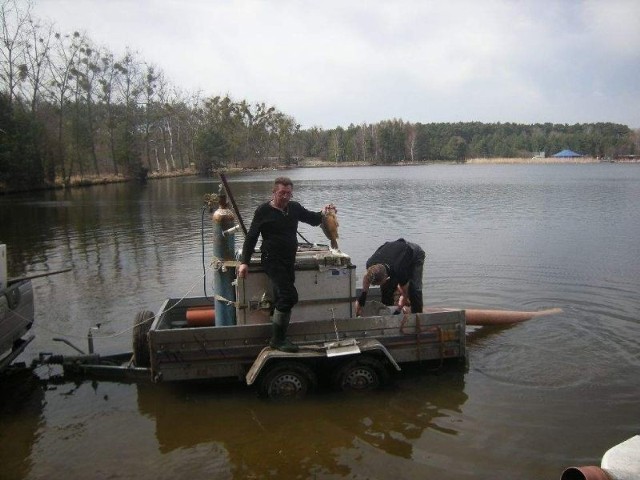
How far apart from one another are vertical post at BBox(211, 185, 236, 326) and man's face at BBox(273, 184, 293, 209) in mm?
1108

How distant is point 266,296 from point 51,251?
14198 mm

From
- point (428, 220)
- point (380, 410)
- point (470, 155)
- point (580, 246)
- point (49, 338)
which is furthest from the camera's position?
point (470, 155)

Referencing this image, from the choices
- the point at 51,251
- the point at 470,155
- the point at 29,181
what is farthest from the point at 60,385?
the point at 470,155

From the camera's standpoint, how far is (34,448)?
5.62 m

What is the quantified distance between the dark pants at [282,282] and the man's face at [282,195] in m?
0.65

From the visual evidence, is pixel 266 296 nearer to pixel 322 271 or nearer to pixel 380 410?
pixel 322 271

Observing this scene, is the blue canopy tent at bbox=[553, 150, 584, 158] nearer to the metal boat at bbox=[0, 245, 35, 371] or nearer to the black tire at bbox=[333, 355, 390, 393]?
the black tire at bbox=[333, 355, 390, 393]

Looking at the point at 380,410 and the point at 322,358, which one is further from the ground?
the point at 322,358

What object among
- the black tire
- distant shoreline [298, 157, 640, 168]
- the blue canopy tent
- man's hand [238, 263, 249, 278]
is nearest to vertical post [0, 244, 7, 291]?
man's hand [238, 263, 249, 278]

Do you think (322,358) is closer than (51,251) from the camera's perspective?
Yes

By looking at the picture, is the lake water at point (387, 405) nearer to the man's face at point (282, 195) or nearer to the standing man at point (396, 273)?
the standing man at point (396, 273)

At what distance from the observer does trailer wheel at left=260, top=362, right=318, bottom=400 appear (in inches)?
250

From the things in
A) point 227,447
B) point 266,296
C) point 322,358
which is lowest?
point 227,447

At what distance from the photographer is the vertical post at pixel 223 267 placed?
696 centimetres
